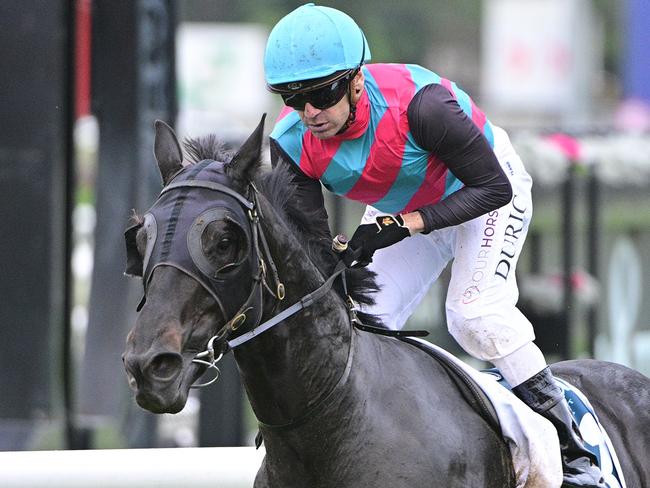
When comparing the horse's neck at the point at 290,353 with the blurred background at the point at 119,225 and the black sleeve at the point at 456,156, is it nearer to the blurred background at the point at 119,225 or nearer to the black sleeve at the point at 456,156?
the black sleeve at the point at 456,156

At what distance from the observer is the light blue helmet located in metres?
3.32

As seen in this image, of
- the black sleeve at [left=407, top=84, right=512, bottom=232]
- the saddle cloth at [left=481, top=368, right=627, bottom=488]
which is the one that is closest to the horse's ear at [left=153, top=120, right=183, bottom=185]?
the black sleeve at [left=407, top=84, right=512, bottom=232]

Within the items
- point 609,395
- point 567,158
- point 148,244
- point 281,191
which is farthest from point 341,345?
point 567,158

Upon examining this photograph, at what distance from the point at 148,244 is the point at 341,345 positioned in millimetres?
646

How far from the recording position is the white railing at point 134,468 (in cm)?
450

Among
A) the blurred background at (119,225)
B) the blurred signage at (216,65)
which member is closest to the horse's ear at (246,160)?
the blurred background at (119,225)

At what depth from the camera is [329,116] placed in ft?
11.2

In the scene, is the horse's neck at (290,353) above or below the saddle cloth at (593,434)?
above

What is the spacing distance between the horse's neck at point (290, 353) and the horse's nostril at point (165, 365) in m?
0.35

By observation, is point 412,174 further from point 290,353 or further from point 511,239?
point 290,353

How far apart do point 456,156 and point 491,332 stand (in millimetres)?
519

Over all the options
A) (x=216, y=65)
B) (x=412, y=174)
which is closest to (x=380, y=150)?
(x=412, y=174)

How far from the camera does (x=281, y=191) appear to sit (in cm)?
334

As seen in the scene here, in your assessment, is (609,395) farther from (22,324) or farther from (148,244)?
(22,324)
